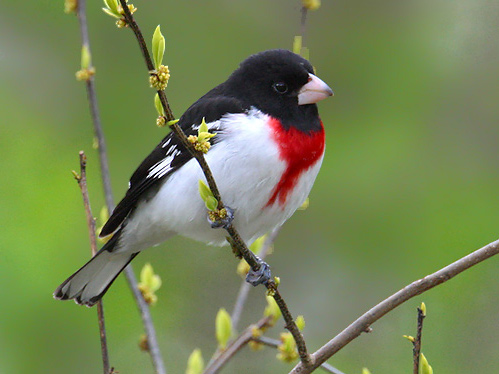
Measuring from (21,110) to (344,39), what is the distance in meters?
2.31

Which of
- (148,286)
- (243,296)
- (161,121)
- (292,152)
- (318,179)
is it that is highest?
(161,121)

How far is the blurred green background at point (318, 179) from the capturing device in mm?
4418

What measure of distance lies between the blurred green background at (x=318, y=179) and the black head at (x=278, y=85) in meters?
1.59

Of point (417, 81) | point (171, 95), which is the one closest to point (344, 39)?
point (417, 81)

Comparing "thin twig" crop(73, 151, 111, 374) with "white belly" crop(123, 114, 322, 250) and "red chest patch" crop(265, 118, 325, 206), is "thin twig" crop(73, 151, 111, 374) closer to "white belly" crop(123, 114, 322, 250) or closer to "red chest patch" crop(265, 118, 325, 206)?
"white belly" crop(123, 114, 322, 250)

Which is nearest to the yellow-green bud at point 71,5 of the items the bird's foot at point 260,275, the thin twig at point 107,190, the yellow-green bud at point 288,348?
the thin twig at point 107,190

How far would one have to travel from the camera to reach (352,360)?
193 inches

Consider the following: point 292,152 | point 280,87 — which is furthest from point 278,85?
point 292,152

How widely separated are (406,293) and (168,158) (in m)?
Answer: 1.29

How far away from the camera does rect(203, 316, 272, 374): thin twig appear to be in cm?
281

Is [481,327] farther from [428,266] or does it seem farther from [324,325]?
[324,325]

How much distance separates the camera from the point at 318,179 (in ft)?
17.0

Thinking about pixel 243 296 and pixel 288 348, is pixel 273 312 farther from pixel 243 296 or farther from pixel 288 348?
pixel 288 348

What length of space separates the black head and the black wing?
0.08 meters
